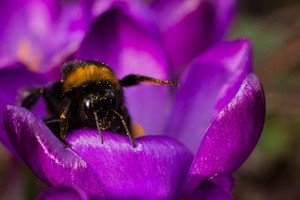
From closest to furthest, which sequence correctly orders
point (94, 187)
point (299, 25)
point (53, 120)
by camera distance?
point (94, 187) → point (53, 120) → point (299, 25)

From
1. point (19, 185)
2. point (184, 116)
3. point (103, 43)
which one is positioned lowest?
point (19, 185)

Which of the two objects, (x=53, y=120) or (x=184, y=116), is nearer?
(x=53, y=120)

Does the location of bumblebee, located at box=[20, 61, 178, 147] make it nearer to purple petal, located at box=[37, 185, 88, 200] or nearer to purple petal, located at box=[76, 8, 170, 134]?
purple petal, located at box=[37, 185, 88, 200]

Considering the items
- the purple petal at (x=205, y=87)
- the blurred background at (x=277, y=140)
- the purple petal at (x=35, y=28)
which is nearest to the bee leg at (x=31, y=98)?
the purple petal at (x=205, y=87)

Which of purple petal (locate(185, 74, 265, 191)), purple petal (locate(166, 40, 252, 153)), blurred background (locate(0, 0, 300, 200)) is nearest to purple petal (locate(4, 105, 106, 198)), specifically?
purple petal (locate(185, 74, 265, 191))

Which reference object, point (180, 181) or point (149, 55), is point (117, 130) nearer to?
point (180, 181)

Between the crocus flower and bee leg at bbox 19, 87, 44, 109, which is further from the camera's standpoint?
bee leg at bbox 19, 87, 44, 109

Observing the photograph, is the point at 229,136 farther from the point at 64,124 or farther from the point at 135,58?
the point at 135,58

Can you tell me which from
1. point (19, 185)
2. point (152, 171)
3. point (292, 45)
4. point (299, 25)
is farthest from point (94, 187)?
point (299, 25)
